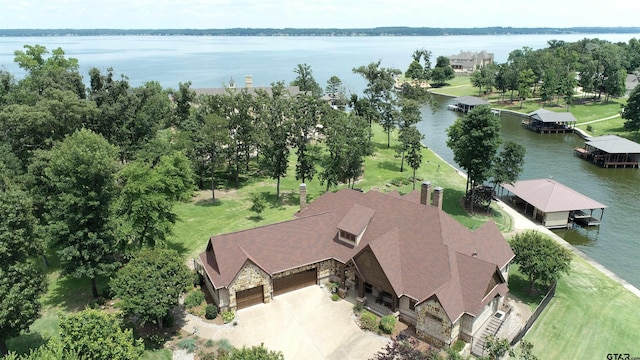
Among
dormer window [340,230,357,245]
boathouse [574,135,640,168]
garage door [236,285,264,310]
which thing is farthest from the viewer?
boathouse [574,135,640,168]

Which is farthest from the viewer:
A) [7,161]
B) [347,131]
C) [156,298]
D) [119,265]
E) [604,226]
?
[347,131]

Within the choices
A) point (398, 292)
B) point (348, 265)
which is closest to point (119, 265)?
point (348, 265)

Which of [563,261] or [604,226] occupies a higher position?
[563,261]

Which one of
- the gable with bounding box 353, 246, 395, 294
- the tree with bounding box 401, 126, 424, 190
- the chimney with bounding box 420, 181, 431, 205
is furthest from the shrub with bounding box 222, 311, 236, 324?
the tree with bounding box 401, 126, 424, 190

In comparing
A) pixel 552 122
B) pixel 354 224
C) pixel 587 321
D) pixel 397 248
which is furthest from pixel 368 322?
pixel 552 122

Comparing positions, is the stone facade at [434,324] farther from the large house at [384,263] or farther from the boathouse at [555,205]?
the boathouse at [555,205]

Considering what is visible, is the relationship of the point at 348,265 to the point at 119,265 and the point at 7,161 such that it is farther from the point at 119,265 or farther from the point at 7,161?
the point at 7,161

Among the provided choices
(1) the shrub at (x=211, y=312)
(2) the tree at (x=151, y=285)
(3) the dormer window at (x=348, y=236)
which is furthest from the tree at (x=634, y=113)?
(2) the tree at (x=151, y=285)

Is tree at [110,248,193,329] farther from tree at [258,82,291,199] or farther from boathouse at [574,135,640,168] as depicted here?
boathouse at [574,135,640,168]
